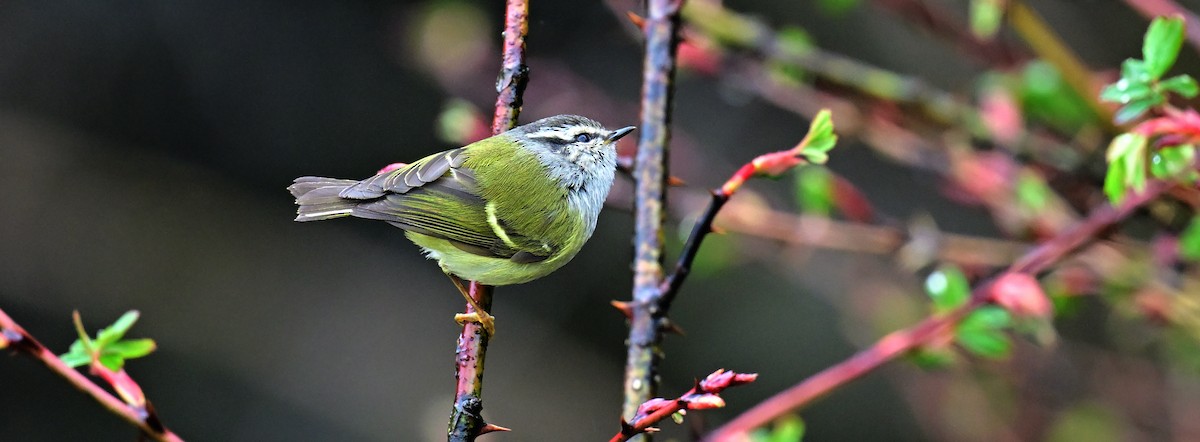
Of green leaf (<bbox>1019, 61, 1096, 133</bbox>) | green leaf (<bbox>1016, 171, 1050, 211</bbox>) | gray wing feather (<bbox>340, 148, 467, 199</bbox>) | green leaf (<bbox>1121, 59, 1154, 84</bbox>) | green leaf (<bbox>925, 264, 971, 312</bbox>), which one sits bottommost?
green leaf (<bbox>925, 264, 971, 312</bbox>)

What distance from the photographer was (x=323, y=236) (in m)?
4.59

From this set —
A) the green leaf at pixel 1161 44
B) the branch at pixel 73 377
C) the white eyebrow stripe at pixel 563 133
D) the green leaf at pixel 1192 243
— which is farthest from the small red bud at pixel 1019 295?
the branch at pixel 73 377

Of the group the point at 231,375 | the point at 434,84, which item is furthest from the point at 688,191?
the point at 231,375

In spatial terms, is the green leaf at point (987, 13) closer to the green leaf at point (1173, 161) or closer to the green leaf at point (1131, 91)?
the green leaf at point (1173, 161)

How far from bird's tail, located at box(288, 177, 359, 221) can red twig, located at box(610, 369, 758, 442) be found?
843mm

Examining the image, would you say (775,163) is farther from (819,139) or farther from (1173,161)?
(1173,161)

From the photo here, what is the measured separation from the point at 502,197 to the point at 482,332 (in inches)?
32.8

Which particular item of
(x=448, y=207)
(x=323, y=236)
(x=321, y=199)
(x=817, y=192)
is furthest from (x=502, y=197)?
(x=323, y=236)

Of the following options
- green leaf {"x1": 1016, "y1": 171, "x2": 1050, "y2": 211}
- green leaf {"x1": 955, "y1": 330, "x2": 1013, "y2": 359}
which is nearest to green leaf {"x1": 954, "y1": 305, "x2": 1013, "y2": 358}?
green leaf {"x1": 955, "y1": 330, "x2": 1013, "y2": 359}

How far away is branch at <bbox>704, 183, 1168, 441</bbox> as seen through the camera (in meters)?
1.60

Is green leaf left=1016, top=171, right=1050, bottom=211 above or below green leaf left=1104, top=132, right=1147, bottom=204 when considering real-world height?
above

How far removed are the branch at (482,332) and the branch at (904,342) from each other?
437mm

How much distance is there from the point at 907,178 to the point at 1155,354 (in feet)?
4.55

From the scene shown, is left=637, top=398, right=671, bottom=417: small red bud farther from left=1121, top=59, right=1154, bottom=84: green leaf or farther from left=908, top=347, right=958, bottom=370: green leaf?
left=1121, top=59, right=1154, bottom=84: green leaf
